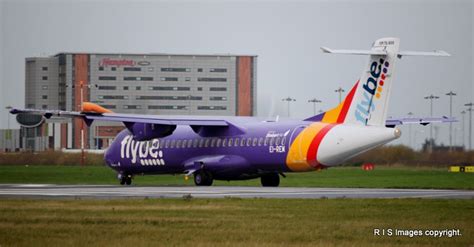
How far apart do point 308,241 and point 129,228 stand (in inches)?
191

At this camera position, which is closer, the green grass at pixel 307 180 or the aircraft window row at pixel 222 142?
the aircraft window row at pixel 222 142

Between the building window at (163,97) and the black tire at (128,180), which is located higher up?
the building window at (163,97)

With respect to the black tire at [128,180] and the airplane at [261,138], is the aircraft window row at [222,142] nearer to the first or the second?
the airplane at [261,138]

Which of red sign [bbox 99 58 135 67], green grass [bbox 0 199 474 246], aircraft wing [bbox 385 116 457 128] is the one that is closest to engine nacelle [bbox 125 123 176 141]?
aircraft wing [bbox 385 116 457 128]

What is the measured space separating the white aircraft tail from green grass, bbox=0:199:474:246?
9.77 metres

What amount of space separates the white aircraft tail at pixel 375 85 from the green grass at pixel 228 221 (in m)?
9.77

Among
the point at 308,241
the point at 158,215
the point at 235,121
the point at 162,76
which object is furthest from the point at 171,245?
the point at 162,76

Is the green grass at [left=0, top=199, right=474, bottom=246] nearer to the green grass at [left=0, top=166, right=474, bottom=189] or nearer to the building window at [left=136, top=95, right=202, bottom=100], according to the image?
the green grass at [left=0, top=166, right=474, bottom=189]

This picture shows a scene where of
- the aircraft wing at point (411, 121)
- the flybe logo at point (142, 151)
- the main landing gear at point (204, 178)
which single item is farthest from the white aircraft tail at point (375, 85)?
the flybe logo at point (142, 151)

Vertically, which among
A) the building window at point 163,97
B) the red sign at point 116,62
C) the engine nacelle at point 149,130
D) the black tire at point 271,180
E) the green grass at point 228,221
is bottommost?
the black tire at point 271,180

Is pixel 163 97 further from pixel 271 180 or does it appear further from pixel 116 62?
pixel 271 180

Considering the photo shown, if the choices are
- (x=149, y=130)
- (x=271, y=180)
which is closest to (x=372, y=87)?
(x=271, y=180)

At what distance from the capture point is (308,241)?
2475cm

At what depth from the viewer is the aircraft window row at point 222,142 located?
50031 millimetres
